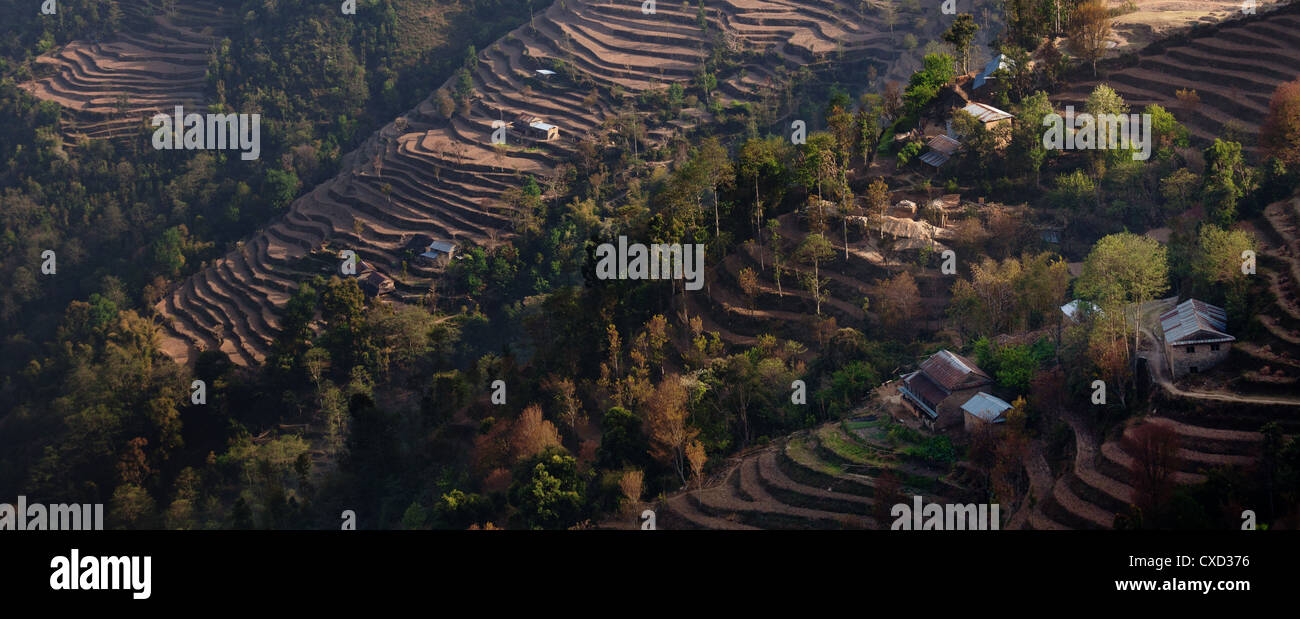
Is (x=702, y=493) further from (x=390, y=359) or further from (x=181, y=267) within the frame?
(x=181, y=267)

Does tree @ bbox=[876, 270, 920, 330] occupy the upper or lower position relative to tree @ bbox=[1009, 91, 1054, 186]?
lower

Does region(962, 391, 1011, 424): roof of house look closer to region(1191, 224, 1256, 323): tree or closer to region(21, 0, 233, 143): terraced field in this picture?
region(1191, 224, 1256, 323): tree

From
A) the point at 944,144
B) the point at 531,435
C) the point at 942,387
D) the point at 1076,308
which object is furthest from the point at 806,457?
the point at 944,144

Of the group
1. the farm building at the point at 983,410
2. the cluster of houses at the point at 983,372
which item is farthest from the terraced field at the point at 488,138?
the farm building at the point at 983,410

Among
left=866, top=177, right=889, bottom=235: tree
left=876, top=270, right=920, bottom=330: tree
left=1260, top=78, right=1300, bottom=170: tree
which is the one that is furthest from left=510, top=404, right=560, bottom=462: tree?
left=1260, top=78, right=1300, bottom=170: tree

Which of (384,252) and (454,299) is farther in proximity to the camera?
(384,252)

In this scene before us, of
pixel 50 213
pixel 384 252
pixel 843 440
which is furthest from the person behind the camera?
pixel 50 213

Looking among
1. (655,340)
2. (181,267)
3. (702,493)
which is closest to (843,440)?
(702,493)

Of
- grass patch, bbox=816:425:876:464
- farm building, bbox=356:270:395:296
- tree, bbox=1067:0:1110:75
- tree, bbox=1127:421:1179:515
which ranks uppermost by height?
tree, bbox=1067:0:1110:75
